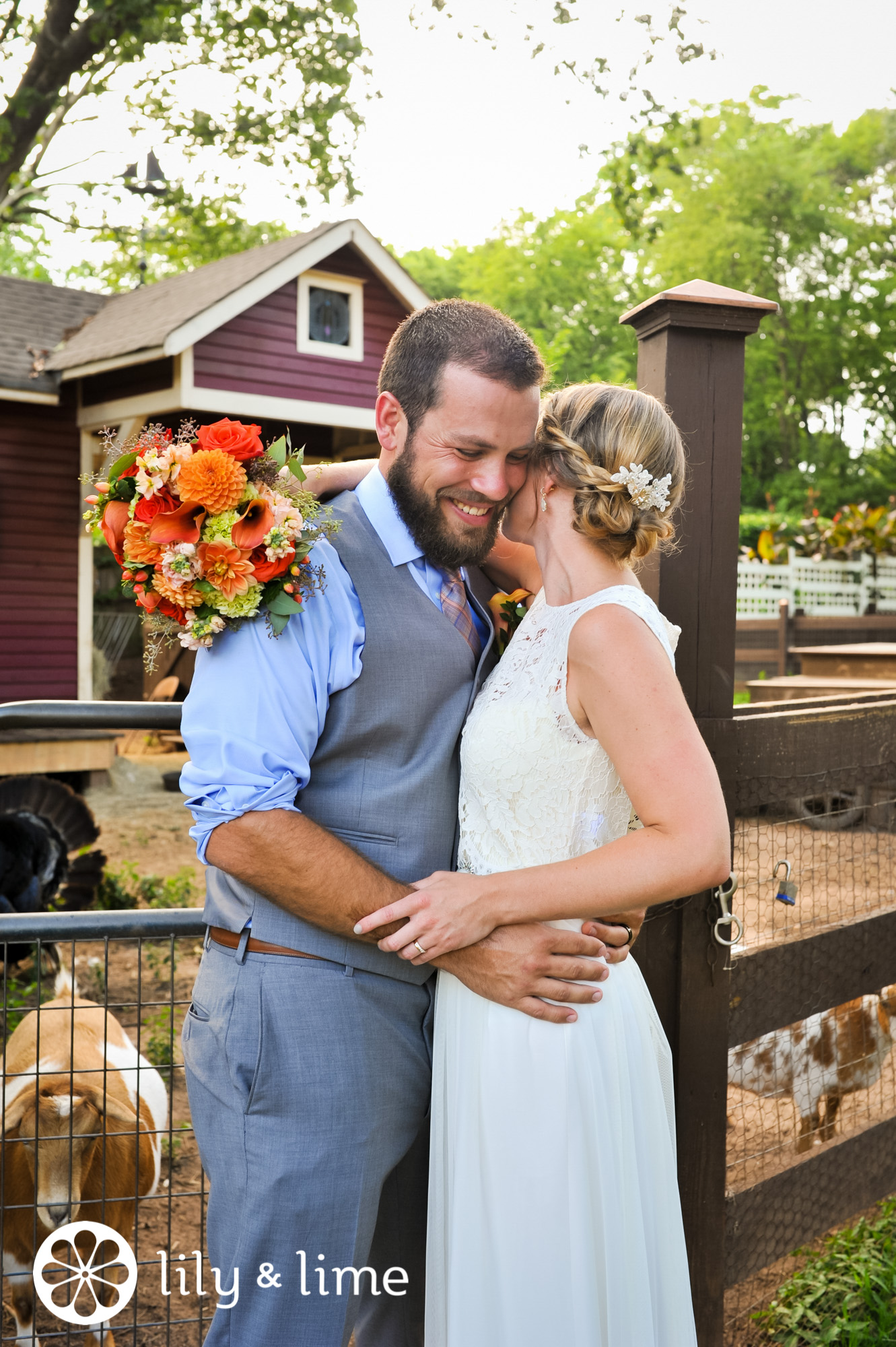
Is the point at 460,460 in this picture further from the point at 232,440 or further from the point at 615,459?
the point at 232,440

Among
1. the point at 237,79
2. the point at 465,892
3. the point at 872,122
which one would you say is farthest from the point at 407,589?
the point at 872,122

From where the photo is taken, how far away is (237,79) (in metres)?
11.3

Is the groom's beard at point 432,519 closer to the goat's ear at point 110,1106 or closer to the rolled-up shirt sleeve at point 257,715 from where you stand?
the rolled-up shirt sleeve at point 257,715

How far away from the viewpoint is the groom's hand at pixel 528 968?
5.96ft

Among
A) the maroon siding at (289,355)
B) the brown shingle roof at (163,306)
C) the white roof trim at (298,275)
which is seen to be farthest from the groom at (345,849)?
the brown shingle roof at (163,306)

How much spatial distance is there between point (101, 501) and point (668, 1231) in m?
1.63

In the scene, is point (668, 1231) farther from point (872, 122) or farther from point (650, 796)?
point (872, 122)

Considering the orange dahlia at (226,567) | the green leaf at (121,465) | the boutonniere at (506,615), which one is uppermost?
the green leaf at (121,465)

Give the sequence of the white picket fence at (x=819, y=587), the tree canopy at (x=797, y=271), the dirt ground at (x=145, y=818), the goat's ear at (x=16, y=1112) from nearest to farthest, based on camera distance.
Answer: the goat's ear at (x=16, y=1112) < the dirt ground at (x=145, y=818) < the white picket fence at (x=819, y=587) < the tree canopy at (x=797, y=271)

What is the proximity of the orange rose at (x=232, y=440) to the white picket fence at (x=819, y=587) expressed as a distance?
15.2 meters

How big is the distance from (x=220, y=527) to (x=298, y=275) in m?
9.98

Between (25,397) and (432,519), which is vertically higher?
(25,397)

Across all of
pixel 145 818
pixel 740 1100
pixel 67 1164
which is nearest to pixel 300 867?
pixel 67 1164

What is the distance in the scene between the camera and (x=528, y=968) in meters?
1.81
